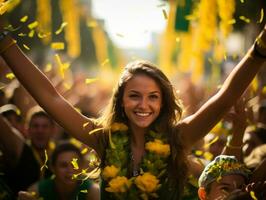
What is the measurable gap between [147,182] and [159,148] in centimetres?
22

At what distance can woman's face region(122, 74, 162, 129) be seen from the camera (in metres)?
4.73

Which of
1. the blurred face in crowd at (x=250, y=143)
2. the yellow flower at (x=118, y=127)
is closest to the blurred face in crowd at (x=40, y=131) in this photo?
the blurred face in crowd at (x=250, y=143)

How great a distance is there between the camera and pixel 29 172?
22.6ft

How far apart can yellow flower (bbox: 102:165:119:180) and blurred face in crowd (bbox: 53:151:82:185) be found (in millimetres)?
1690

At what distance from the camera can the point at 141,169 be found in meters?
4.80

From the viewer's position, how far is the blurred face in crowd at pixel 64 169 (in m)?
6.46

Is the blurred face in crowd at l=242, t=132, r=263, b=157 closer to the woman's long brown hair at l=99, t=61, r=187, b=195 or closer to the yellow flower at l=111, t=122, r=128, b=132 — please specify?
the woman's long brown hair at l=99, t=61, r=187, b=195

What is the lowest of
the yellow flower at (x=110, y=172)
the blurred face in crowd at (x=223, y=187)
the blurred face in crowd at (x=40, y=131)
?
the blurred face in crowd at (x=40, y=131)

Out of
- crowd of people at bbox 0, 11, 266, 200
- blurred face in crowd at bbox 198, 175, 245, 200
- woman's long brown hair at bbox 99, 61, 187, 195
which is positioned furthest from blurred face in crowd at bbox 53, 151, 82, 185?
blurred face in crowd at bbox 198, 175, 245, 200

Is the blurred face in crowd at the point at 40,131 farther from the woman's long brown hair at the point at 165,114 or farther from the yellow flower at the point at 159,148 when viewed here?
the yellow flower at the point at 159,148

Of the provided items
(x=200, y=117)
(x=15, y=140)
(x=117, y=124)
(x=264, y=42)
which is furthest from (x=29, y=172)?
(x=264, y=42)

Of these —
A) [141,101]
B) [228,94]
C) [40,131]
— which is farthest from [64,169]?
[228,94]

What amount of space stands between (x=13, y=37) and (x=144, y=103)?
885mm

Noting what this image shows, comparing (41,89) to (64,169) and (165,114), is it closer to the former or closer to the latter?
(165,114)
